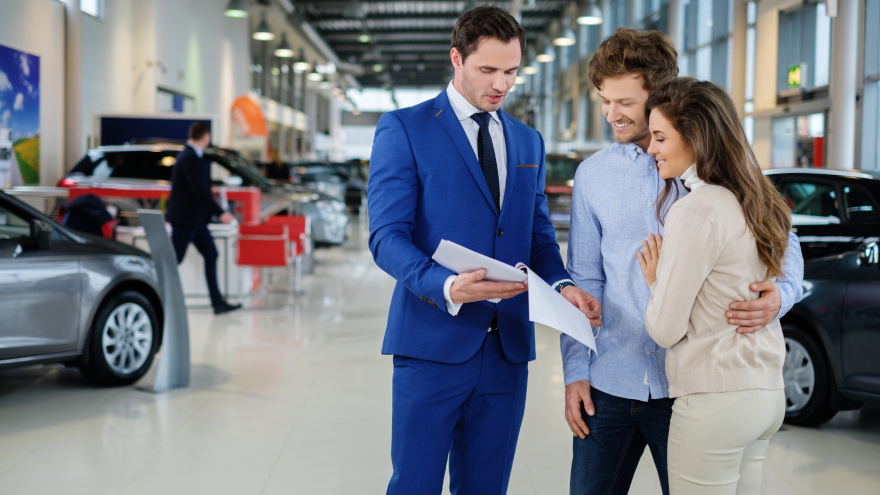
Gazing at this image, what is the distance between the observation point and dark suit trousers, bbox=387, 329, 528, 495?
1998mm

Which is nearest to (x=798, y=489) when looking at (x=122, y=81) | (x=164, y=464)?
(x=164, y=464)

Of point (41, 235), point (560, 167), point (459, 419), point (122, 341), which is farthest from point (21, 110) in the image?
point (459, 419)

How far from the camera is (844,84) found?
10922 mm

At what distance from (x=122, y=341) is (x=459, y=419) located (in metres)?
3.76

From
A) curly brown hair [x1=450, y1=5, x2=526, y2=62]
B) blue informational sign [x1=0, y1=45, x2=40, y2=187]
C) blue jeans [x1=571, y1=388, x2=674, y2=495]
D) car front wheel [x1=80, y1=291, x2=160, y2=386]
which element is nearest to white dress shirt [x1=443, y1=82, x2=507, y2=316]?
curly brown hair [x1=450, y1=5, x2=526, y2=62]

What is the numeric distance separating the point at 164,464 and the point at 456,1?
24.0m

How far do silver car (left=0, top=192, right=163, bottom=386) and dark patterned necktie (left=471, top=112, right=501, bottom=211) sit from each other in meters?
3.39

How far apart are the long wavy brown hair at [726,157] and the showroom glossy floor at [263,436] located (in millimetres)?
2187

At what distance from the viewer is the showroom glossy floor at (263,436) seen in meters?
3.70

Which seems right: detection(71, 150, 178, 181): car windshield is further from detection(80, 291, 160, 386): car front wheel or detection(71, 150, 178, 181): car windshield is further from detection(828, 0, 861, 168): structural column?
detection(828, 0, 861, 168): structural column

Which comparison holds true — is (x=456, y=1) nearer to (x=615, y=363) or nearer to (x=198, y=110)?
(x=198, y=110)

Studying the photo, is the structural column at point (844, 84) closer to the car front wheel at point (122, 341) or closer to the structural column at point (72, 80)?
the car front wheel at point (122, 341)

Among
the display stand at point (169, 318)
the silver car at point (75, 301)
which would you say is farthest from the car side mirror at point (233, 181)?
the display stand at point (169, 318)

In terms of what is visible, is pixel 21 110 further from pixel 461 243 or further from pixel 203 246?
pixel 461 243
